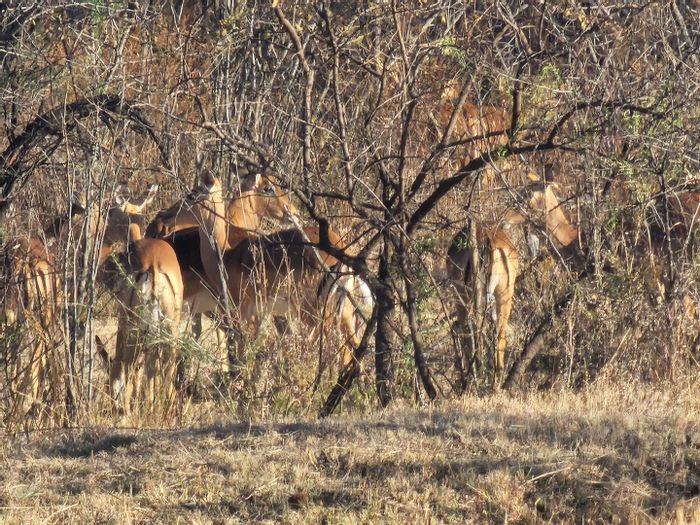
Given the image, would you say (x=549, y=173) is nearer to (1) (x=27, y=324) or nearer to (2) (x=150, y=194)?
(1) (x=27, y=324)

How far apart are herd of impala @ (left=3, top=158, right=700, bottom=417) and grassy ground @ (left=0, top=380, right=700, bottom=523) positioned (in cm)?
190

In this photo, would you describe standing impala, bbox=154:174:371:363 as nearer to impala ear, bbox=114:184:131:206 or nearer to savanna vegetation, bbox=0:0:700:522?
savanna vegetation, bbox=0:0:700:522

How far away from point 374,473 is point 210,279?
6.22m

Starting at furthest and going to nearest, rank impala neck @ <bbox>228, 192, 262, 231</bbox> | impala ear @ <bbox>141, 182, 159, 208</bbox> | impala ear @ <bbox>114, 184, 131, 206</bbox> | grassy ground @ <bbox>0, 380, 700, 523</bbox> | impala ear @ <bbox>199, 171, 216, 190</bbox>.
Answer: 1. impala ear @ <bbox>141, 182, 159, 208</bbox>
2. impala ear @ <bbox>114, 184, 131, 206</bbox>
3. impala neck @ <bbox>228, 192, 262, 231</bbox>
4. impala ear @ <bbox>199, 171, 216, 190</bbox>
5. grassy ground @ <bbox>0, 380, 700, 523</bbox>

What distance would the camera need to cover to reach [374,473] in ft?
16.6

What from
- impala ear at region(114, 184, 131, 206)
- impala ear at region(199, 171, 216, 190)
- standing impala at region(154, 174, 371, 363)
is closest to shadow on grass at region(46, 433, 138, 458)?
standing impala at region(154, 174, 371, 363)

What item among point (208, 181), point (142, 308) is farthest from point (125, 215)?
point (142, 308)

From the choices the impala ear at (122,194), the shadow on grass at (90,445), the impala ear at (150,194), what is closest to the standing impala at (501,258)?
the shadow on grass at (90,445)

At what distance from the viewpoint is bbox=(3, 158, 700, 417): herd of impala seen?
7969mm

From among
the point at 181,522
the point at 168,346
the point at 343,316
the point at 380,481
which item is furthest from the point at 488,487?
the point at 343,316

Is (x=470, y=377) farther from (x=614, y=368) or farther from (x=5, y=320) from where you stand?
(x=5, y=320)

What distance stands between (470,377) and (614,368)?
989 millimetres

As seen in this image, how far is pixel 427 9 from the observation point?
282 inches

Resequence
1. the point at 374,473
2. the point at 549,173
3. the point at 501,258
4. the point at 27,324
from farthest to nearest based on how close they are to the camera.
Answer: the point at 549,173, the point at 501,258, the point at 27,324, the point at 374,473
